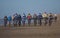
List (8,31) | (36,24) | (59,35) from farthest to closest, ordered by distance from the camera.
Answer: (36,24) → (8,31) → (59,35)

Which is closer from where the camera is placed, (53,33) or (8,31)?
(53,33)

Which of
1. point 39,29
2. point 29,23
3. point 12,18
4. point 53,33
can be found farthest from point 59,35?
point 12,18

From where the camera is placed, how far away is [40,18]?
1866 cm

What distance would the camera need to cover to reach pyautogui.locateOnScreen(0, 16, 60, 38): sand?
16.0 metres

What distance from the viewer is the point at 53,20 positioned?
1894cm

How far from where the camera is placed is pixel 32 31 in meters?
17.3

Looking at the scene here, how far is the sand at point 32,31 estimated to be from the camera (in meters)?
16.0

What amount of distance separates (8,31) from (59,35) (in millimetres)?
3874

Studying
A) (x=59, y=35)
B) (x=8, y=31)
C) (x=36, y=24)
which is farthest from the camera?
(x=36, y=24)

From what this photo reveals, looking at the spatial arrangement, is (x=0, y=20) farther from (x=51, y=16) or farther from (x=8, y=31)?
(x=51, y=16)

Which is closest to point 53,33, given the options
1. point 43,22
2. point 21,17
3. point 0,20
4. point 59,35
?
point 59,35

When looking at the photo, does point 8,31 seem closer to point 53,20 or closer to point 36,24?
point 36,24

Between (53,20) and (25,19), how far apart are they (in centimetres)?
221

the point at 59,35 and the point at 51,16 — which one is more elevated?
the point at 51,16
